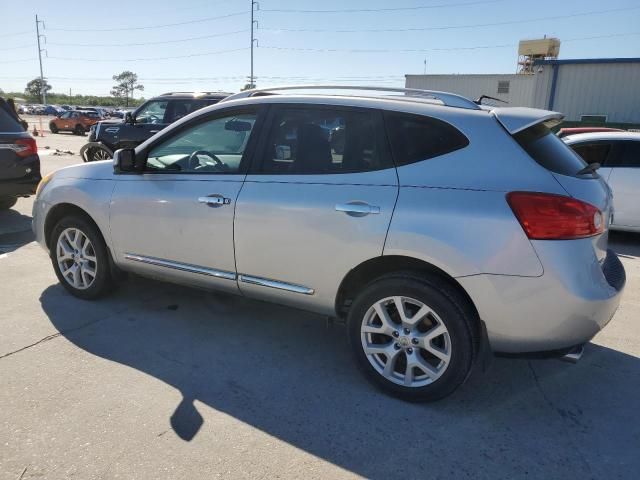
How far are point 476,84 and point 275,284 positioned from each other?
2999 cm

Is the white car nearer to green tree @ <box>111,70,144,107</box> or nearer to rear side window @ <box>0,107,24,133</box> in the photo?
rear side window @ <box>0,107,24,133</box>

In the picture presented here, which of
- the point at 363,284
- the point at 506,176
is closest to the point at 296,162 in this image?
A: the point at 363,284

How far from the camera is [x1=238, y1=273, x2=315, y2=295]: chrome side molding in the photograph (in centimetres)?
330

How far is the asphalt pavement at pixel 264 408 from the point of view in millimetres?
2484

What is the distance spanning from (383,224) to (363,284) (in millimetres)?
503

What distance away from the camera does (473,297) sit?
9.00ft

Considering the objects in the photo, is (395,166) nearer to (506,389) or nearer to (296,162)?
(296,162)

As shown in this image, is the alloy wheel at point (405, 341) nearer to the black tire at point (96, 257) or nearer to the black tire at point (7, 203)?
the black tire at point (96, 257)

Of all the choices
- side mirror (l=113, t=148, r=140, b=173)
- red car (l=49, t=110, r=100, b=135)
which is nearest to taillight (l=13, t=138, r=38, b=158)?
side mirror (l=113, t=148, r=140, b=173)

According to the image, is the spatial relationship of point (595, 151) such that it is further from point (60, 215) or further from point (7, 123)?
point (7, 123)

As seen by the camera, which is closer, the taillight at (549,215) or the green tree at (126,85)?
the taillight at (549,215)

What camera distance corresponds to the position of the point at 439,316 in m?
2.84

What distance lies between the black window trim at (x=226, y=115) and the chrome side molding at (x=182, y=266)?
0.68 m

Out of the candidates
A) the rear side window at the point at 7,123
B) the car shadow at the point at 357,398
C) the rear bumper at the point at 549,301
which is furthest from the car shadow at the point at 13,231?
the rear bumper at the point at 549,301
